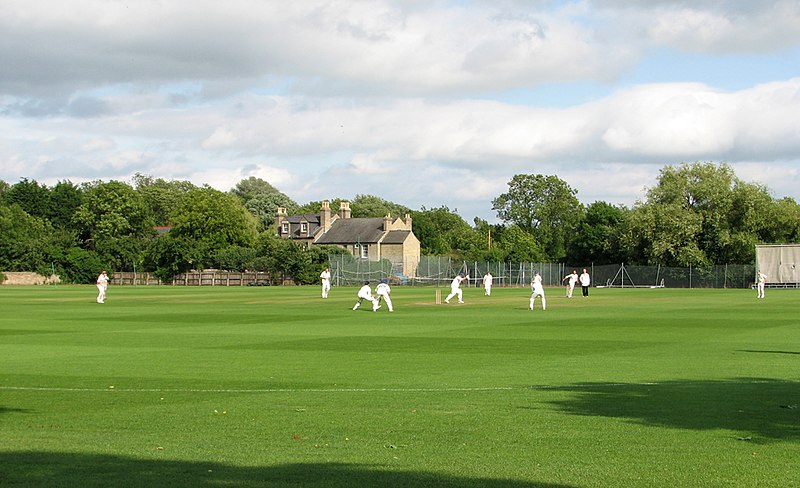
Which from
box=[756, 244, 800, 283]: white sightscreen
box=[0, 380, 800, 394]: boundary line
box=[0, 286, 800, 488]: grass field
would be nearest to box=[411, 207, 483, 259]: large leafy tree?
box=[756, 244, 800, 283]: white sightscreen

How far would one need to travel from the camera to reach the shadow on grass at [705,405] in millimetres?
12586

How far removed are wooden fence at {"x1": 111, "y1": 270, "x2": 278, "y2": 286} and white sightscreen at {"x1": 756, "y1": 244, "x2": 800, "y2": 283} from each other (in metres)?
47.8

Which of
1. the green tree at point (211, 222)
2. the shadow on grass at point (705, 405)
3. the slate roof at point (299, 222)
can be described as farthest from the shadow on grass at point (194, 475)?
the slate roof at point (299, 222)

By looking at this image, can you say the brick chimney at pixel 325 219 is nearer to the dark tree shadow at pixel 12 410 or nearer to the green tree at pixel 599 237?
the green tree at pixel 599 237

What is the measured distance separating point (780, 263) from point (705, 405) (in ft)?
269

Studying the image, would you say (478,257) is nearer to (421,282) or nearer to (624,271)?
(421,282)

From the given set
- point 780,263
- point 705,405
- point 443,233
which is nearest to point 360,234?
point 443,233

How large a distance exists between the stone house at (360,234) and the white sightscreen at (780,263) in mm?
46669

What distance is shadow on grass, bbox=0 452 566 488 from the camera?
30.2ft

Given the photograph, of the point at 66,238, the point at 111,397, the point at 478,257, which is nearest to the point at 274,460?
the point at 111,397

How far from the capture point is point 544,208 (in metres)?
152

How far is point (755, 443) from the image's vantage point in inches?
444

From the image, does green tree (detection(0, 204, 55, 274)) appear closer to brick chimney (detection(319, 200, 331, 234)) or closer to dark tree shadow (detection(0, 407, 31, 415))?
brick chimney (detection(319, 200, 331, 234))

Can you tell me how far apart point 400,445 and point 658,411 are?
14.5ft
